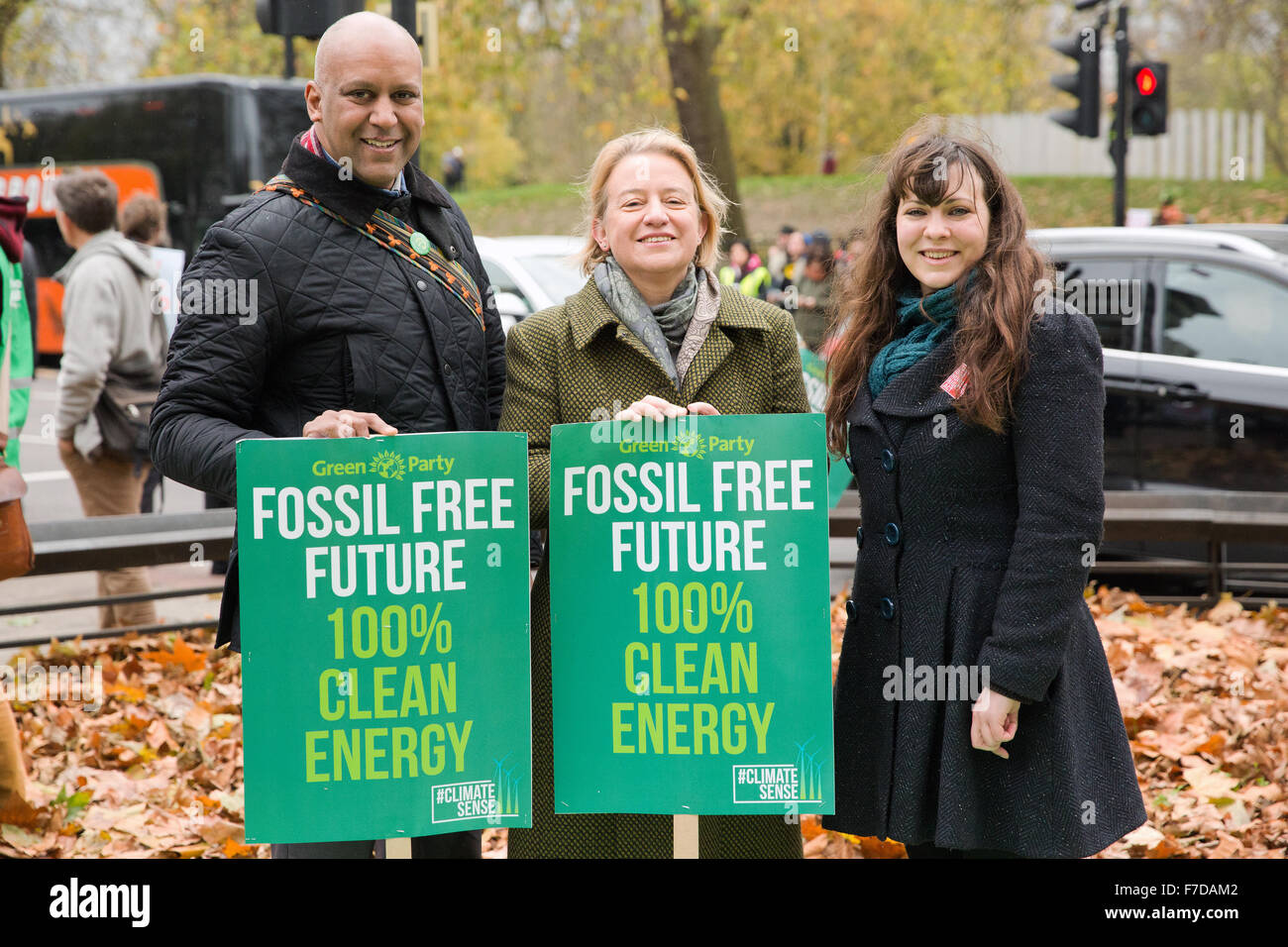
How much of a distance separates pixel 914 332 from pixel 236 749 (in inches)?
127

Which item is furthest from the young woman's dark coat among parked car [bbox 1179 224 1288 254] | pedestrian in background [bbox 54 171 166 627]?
parked car [bbox 1179 224 1288 254]

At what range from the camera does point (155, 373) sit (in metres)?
7.51

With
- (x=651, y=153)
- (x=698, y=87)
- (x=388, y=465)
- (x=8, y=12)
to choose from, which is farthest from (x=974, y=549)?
(x=8, y=12)

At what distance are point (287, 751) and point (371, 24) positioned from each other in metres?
1.55

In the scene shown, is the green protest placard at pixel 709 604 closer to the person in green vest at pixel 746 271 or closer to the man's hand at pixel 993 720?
the man's hand at pixel 993 720

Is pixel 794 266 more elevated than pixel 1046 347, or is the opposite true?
pixel 794 266

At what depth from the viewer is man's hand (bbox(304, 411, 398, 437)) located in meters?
2.75

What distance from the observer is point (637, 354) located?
3.12 m

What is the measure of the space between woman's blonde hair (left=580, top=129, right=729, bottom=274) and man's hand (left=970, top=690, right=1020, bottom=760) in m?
1.17

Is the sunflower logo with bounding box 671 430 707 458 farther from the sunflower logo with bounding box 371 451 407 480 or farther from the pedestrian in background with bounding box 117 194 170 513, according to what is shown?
the pedestrian in background with bounding box 117 194 170 513

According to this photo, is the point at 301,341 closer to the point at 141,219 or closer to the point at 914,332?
the point at 914,332
